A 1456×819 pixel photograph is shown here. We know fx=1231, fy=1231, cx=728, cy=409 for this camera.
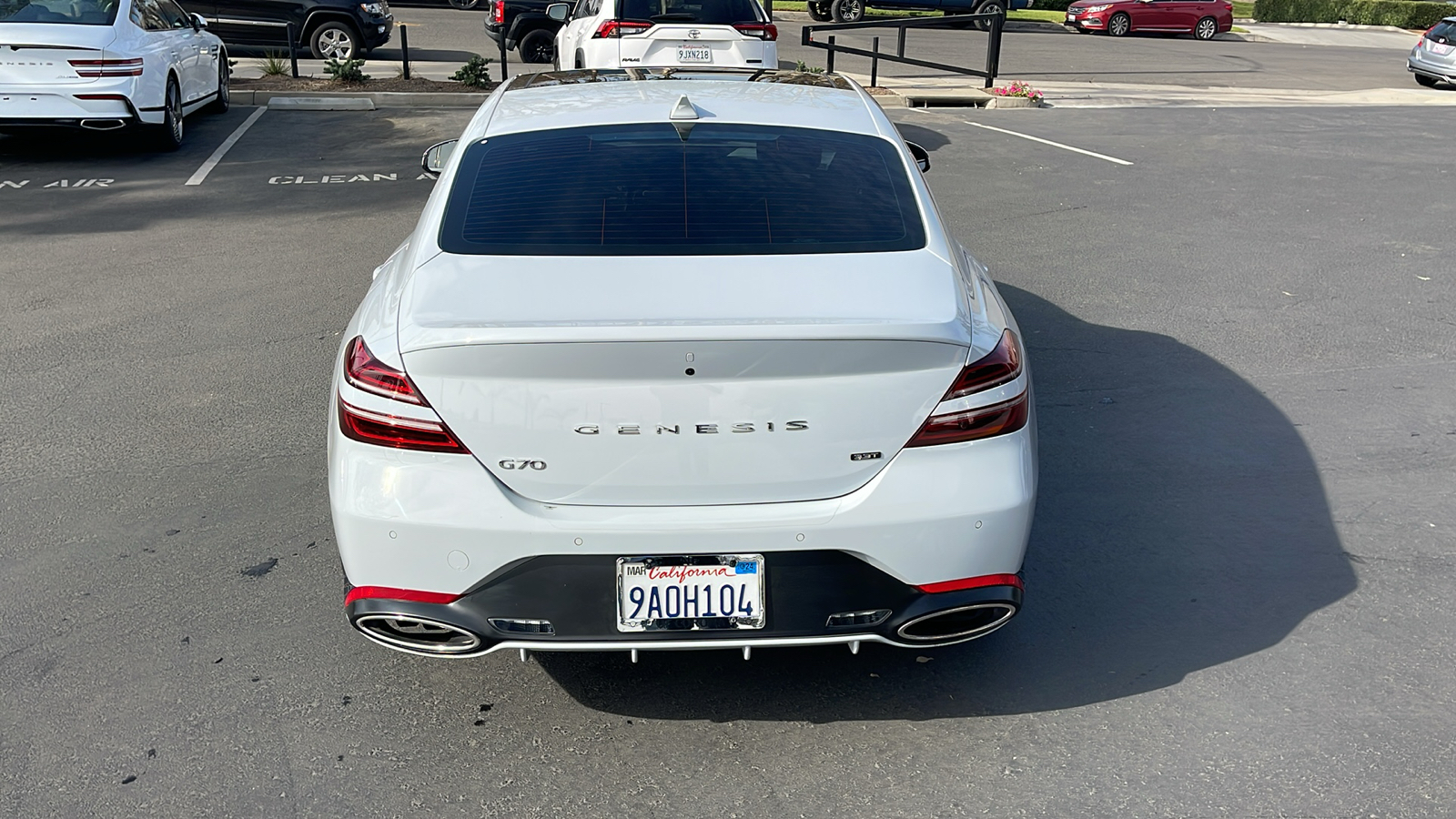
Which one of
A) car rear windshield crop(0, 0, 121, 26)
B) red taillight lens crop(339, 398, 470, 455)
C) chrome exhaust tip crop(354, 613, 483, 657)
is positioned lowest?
chrome exhaust tip crop(354, 613, 483, 657)

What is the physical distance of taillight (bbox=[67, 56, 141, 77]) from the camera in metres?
11.0

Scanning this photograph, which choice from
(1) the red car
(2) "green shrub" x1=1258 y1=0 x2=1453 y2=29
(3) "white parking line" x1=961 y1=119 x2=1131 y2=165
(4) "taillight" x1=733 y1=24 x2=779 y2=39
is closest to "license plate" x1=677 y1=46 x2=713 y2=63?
(4) "taillight" x1=733 y1=24 x2=779 y2=39

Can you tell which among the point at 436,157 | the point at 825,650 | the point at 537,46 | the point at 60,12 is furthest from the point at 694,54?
the point at 825,650

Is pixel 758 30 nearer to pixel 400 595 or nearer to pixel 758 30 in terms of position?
pixel 758 30

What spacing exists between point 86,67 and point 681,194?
9471mm

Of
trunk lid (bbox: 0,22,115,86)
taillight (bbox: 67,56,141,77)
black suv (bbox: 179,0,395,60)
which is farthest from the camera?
black suv (bbox: 179,0,395,60)

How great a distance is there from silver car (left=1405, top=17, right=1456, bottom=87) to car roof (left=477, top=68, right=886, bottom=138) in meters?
21.2

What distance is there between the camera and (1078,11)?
32.2 metres

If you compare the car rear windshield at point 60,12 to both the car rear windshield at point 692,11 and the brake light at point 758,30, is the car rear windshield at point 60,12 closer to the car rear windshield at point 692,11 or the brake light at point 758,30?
the car rear windshield at point 692,11

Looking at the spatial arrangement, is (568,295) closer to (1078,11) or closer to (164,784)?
(164,784)

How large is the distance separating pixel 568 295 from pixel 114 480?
2692mm

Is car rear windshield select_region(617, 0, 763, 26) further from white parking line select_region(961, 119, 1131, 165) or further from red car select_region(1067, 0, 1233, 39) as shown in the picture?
red car select_region(1067, 0, 1233, 39)

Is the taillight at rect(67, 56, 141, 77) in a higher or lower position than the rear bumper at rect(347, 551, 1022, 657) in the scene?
higher

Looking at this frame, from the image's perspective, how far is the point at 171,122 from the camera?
39.7 feet
